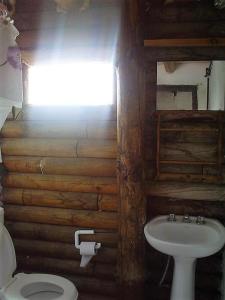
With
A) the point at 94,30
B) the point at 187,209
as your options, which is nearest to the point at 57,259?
the point at 187,209

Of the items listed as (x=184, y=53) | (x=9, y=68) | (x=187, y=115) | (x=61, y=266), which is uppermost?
(x=184, y=53)

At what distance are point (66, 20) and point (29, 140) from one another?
1199 millimetres

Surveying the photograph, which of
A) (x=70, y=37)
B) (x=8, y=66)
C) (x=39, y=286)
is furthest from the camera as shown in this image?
(x=70, y=37)

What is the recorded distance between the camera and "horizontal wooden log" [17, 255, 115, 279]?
115 inches

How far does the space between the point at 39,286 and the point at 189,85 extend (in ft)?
7.01

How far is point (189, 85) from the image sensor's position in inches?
101

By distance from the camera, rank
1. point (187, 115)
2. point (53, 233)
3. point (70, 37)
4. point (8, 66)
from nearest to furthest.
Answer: point (8, 66), point (187, 115), point (70, 37), point (53, 233)

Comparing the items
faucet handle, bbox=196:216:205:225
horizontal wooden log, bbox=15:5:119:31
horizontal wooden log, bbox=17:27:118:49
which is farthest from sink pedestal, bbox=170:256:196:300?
horizontal wooden log, bbox=15:5:119:31

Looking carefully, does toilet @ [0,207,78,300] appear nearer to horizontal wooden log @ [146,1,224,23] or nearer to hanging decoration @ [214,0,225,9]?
horizontal wooden log @ [146,1,224,23]

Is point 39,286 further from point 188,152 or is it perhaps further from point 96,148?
point 188,152

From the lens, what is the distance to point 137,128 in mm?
2441

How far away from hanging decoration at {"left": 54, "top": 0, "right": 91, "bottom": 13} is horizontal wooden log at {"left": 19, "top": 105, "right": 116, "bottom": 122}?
0.87 m

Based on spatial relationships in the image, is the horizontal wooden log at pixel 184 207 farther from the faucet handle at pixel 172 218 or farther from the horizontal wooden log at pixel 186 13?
the horizontal wooden log at pixel 186 13

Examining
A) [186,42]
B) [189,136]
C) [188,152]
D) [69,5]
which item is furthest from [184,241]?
[69,5]
